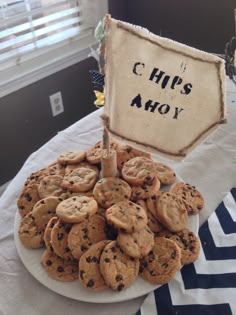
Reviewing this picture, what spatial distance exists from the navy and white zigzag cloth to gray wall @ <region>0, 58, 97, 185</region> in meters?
0.98

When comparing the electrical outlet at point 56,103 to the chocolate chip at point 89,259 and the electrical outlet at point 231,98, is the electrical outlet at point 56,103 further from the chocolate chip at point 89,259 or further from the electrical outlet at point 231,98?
the chocolate chip at point 89,259

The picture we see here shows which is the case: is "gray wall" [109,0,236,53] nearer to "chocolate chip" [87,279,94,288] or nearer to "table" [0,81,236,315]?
"table" [0,81,236,315]

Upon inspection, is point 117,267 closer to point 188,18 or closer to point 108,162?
point 108,162

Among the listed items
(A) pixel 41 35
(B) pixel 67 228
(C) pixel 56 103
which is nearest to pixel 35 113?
(C) pixel 56 103

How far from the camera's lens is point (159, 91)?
1.70 ft

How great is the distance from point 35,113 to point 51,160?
0.64m

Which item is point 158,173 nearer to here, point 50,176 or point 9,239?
point 50,176

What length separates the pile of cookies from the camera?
58 cm

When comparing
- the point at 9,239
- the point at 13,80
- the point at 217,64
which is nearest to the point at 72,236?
the point at 9,239

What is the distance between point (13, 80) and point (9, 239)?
817 mm

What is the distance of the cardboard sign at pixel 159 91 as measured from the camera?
495mm

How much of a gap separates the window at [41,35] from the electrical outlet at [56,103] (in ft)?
0.37

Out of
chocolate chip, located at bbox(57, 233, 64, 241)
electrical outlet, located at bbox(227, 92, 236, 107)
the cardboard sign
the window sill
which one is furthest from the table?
the window sill

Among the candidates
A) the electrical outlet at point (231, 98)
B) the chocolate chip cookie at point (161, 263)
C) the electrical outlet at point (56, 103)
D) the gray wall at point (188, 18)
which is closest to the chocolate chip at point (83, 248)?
the chocolate chip cookie at point (161, 263)
